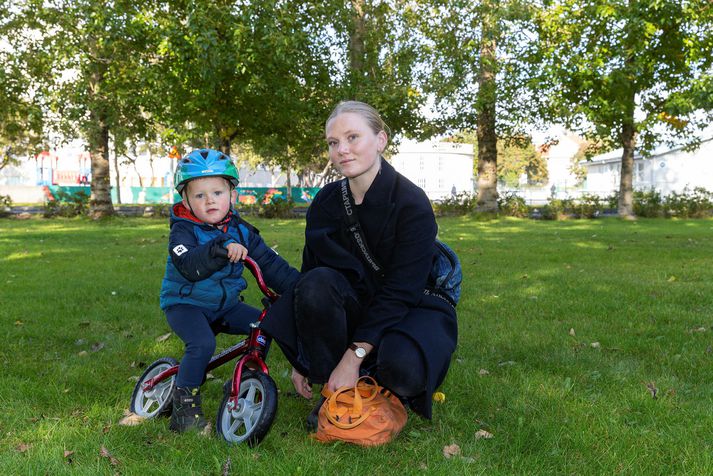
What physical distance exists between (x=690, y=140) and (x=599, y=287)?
2518 centimetres

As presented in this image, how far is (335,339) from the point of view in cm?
347

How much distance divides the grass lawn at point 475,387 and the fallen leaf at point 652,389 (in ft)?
0.04

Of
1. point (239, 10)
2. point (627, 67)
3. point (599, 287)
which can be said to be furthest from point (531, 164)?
point (599, 287)

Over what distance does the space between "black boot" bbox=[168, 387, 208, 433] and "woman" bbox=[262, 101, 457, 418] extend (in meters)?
0.60

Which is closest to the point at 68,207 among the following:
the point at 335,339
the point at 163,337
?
the point at 163,337

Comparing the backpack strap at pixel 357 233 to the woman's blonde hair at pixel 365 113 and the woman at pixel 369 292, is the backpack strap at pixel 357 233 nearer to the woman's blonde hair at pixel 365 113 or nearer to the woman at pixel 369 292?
the woman at pixel 369 292

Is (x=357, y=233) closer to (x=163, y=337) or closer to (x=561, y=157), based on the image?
(x=163, y=337)

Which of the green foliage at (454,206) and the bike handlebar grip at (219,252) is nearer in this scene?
the bike handlebar grip at (219,252)

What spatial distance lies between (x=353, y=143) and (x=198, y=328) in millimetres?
1383

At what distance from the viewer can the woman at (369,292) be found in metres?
3.39

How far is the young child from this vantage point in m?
3.50

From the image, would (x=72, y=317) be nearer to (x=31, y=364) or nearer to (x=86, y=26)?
(x=31, y=364)

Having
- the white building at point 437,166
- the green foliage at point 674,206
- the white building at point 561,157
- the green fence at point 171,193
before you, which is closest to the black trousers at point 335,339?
the green foliage at point 674,206

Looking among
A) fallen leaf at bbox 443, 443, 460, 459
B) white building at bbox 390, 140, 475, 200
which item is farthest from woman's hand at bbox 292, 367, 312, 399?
white building at bbox 390, 140, 475, 200
